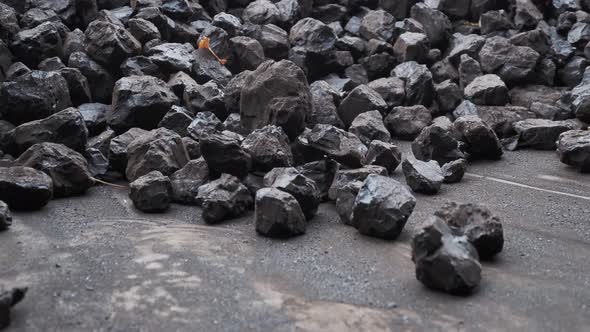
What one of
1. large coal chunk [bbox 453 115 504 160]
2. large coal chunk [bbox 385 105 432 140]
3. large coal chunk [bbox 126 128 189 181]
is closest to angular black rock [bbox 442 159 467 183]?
large coal chunk [bbox 453 115 504 160]

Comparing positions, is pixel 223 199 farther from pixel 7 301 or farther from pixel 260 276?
pixel 7 301

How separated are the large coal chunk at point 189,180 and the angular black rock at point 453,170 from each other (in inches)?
72.0

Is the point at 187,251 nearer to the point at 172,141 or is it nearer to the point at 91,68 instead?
the point at 172,141

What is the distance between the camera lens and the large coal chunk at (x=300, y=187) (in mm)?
3912

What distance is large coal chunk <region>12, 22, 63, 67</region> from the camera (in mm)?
5824

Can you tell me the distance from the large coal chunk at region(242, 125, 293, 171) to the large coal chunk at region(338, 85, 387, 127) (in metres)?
1.43

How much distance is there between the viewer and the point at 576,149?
501cm

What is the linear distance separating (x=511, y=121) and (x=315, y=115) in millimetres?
1898

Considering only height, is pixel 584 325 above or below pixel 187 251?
above

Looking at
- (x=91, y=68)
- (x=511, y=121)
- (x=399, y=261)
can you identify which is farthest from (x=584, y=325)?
(x=91, y=68)

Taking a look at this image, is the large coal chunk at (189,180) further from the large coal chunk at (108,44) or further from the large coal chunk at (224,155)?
the large coal chunk at (108,44)

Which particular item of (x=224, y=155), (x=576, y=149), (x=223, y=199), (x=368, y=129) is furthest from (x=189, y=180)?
(x=576, y=149)

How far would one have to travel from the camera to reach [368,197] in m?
3.68

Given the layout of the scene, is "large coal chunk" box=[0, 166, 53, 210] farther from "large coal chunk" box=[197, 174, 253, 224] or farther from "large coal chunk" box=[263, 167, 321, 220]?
"large coal chunk" box=[263, 167, 321, 220]
